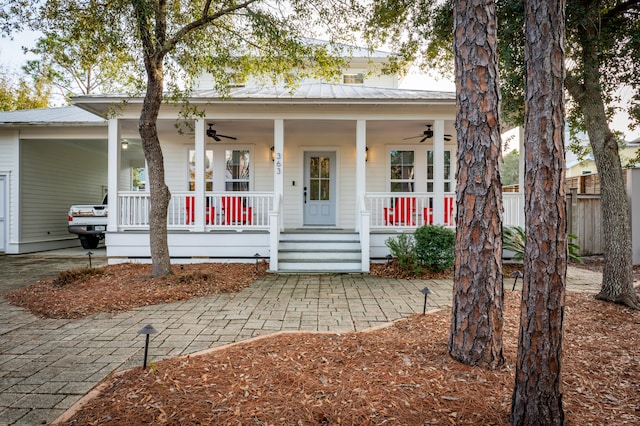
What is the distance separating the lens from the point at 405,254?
7.20 metres

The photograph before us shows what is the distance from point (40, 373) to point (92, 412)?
3.47ft

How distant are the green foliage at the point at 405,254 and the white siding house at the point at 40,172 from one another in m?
8.89

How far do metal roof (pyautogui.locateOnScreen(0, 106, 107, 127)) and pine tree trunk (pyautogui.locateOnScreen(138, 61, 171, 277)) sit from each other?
17.4 ft

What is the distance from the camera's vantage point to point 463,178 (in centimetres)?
277

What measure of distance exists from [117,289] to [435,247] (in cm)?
564

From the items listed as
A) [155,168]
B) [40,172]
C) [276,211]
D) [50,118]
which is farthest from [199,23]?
[40,172]

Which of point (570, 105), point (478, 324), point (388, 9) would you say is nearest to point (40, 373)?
point (478, 324)

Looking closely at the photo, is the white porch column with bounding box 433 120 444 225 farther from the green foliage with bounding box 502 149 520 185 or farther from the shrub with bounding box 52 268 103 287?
the green foliage with bounding box 502 149 520 185

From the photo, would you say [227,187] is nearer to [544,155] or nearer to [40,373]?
[40,373]

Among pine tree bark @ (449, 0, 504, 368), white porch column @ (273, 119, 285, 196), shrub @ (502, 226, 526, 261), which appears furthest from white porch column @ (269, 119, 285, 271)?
pine tree bark @ (449, 0, 504, 368)

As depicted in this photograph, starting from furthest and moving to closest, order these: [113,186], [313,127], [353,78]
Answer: [353,78] < [313,127] < [113,186]

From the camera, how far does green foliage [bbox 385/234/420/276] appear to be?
7.01 m

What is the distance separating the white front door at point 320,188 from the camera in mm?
10352

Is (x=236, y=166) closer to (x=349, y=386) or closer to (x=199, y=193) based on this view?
(x=199, y=193)
